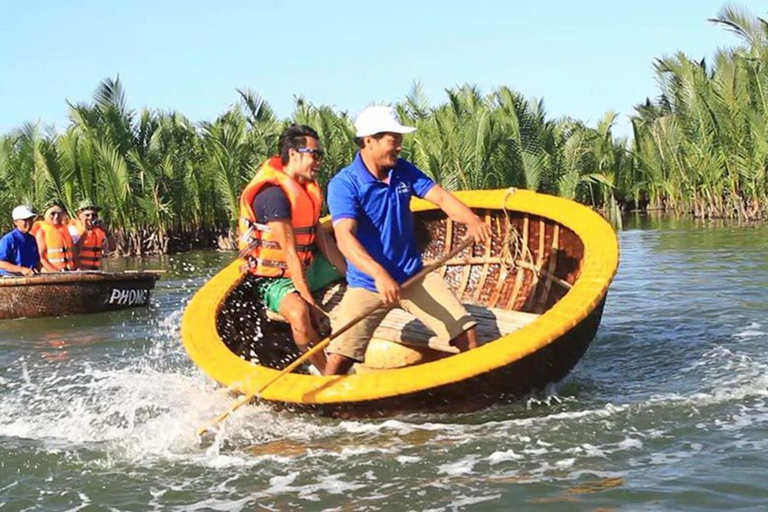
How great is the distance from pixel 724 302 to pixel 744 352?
219 cm

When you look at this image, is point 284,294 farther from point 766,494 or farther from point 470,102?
point 470,102

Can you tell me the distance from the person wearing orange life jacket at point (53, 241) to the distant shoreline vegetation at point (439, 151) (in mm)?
8162

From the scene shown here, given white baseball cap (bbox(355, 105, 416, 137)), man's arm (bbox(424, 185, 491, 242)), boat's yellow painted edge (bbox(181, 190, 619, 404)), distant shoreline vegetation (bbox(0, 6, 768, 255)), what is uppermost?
distant shoreline vegetation (bbox(0, 6, 768, 255))

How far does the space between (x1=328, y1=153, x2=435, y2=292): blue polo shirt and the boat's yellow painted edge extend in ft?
1.79

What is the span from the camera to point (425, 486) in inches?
152

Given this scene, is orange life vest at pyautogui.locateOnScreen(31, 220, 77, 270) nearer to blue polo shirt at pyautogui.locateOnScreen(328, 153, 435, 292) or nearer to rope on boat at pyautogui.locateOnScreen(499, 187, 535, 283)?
rope on boat at pyautogui.locateOnScreen(499, 187, 535, 283)

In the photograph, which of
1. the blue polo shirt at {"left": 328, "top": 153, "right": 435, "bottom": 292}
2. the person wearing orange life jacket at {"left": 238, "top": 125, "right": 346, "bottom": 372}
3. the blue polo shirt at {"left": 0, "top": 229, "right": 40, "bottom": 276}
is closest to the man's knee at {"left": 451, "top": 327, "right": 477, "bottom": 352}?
the blue polo shirt at {"left": 328, "top": 153, "right": 435, "bottom": 292}

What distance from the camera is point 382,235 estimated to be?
4.81 metres

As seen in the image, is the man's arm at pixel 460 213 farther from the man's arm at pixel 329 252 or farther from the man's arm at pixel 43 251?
the man's arm at pixel 43 251

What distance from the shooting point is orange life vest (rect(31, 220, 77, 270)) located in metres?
10.6

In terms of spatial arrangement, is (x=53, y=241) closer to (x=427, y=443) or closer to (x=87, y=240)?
(x=87, y=240)

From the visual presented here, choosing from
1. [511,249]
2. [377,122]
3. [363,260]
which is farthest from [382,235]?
[511,249]

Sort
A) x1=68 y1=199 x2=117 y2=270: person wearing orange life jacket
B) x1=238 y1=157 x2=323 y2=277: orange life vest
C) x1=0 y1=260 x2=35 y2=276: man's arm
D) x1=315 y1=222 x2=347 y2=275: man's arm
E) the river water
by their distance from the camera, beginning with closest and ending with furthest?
the river water, x1=238 y1=157 x2=323 y2=277: orange life vest, x1=315 y1=222 x2=347 y2=275: man's arm, x1=0 y1=260 x2=35 y2=276: man's arm, x1=68 y1=199 x2=117 y2=270: person wearing orange life jacket

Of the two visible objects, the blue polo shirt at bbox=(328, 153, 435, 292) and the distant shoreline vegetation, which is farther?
the distant shoreline vegetation
